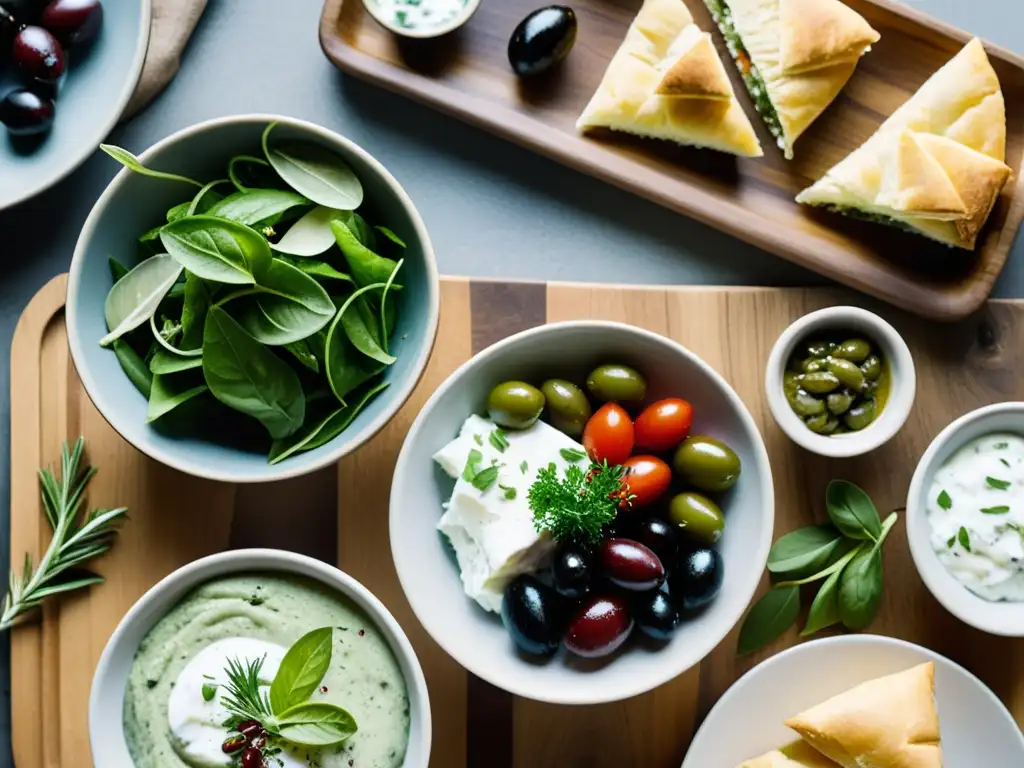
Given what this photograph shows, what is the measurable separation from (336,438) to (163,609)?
1.18 feet

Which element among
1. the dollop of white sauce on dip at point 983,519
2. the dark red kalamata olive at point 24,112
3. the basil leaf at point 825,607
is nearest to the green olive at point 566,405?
the basil leaf at point 825,607

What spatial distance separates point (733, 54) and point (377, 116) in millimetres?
668

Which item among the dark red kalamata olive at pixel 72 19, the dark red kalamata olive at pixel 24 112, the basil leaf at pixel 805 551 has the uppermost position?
the dark red kalamata olive at pixel 72 19

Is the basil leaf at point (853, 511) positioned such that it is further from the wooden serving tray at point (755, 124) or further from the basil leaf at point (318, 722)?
the basil leaf at point (318, 722)

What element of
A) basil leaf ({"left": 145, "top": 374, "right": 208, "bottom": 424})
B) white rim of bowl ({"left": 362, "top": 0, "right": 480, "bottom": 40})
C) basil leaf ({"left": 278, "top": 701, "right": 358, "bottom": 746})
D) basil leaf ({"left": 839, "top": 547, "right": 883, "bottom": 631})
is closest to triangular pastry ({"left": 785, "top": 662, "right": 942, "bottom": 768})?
basil leaf ({"left": 839, "top": 547, "right": 883, "bottom": 631})

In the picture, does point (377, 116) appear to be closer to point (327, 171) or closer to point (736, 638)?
point (327, 171)

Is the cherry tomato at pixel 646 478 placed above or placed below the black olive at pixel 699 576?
above

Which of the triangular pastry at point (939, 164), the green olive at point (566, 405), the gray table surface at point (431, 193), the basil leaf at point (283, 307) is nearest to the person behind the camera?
the basil leaf at point (283, 307)

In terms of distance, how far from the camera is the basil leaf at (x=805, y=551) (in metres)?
1.78

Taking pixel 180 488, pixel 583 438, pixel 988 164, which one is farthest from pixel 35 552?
pixel 988 164

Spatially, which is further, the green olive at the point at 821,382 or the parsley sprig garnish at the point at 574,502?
the green olive at the point at 821,382

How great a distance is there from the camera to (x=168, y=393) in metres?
1.64

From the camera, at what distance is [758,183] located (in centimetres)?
193

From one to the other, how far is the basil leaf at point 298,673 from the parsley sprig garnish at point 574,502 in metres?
0.35
